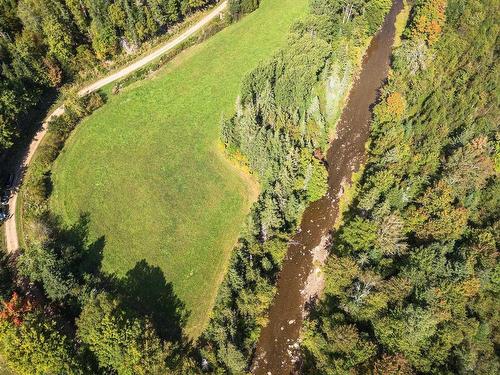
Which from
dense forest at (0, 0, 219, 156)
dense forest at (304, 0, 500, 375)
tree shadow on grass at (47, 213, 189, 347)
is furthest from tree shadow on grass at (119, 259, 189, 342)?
dense forest at (0, 0, 219, 156)

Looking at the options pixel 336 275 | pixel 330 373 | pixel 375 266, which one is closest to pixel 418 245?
pixel 375 266

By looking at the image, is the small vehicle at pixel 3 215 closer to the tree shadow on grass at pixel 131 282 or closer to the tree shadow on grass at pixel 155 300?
the tree shadow on grass at pixel 131 282

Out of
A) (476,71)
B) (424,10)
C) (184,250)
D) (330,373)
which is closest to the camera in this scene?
(330,373)

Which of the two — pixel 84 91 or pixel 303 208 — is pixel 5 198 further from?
pixel 303 208

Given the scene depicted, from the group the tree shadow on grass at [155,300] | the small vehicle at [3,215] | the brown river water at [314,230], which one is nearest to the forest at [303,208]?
the tree shadow on grass at [155,300]

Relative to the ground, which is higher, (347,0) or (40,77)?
(347,0)

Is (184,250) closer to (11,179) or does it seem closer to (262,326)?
(262,326)

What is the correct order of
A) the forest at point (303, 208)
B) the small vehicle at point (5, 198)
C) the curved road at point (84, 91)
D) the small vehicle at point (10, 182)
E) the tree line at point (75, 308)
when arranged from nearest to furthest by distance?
1. the tree line at point (75, 308)
2. the forest at point (303, 208)
3. the curved road at point (84, 91)
4. the small vehicle at point (5, 198)
5. the small vehicle at point (10, 182)
